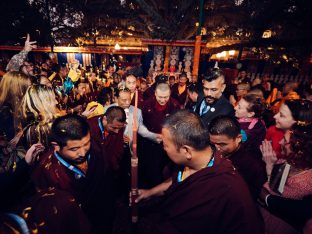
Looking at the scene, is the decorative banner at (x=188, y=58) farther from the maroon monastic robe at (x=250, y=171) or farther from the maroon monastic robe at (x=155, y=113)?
the maroon monastic robe at (x=250, y=171)

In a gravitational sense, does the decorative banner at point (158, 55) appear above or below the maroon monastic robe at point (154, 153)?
above

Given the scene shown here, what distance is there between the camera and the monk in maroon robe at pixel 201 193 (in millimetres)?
1486

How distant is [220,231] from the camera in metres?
1.50

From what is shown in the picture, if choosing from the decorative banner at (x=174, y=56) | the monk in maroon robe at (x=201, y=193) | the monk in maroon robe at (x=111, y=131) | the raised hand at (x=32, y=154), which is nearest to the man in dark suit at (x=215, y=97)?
the monk in maroon robe at (x=111, y=131)

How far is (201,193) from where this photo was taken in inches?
62.1

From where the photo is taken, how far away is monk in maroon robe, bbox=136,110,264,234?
1486 millimetres

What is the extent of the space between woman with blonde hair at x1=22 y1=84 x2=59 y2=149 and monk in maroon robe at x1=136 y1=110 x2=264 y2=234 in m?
1.73

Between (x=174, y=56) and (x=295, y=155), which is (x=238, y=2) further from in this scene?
(x=295, y=155)

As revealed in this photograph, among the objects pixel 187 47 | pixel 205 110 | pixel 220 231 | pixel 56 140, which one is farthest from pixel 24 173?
pixel 187 47

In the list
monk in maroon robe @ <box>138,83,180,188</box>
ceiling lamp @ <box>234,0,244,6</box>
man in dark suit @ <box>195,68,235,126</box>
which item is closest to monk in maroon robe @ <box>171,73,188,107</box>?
monk in maroon robe @ <box>138,83,180,188</box>

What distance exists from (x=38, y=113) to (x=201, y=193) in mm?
2297

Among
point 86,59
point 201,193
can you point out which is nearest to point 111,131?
point 201,193

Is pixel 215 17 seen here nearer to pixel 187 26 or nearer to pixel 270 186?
pixel 187 26

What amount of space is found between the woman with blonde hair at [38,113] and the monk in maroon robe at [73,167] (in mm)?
652
